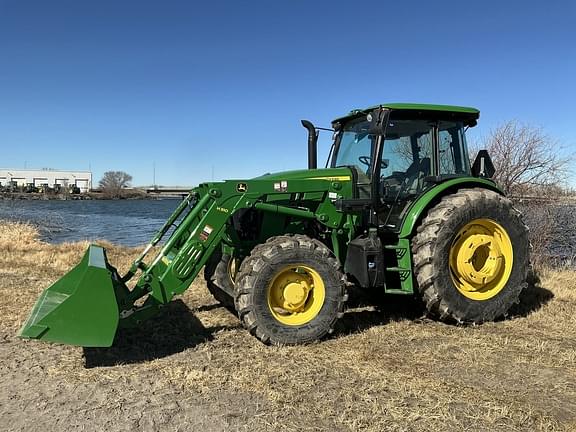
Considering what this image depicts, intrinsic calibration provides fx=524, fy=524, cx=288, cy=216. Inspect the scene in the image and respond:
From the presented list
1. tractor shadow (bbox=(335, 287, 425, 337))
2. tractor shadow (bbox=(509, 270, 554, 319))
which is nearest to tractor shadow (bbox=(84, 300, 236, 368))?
tractor shadow (bbox=(335, 287, 425, 337))

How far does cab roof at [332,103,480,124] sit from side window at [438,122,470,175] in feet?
0.42

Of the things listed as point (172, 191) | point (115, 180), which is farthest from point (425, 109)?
point (115, 180)

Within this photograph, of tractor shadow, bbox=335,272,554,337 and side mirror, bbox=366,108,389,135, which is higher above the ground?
side mirror, bbox=366,108,389,135

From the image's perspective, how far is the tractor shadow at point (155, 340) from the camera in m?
4.75

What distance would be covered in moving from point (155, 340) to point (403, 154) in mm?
3547

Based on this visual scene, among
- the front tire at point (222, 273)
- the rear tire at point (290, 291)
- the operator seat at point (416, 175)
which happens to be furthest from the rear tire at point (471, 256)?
the front tire at point (222, 273)

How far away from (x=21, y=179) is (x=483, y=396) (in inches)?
4793

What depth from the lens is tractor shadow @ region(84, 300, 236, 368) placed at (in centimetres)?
475

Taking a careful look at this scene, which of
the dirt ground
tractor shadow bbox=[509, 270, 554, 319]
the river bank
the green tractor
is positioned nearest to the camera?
the dirt ground

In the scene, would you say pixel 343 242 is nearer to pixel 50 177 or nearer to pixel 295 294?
pixel 295 294

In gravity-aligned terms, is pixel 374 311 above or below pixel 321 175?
below

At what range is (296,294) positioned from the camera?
17.3ft

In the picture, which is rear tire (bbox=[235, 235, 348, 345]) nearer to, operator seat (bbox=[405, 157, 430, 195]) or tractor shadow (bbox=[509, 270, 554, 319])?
operator seat (bbox=[405, 157, 430, 195])

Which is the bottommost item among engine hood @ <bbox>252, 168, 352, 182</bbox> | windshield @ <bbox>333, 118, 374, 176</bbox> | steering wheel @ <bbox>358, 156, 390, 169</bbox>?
engine hood @ <bbox>252, 168, 352, 182</bbox>
